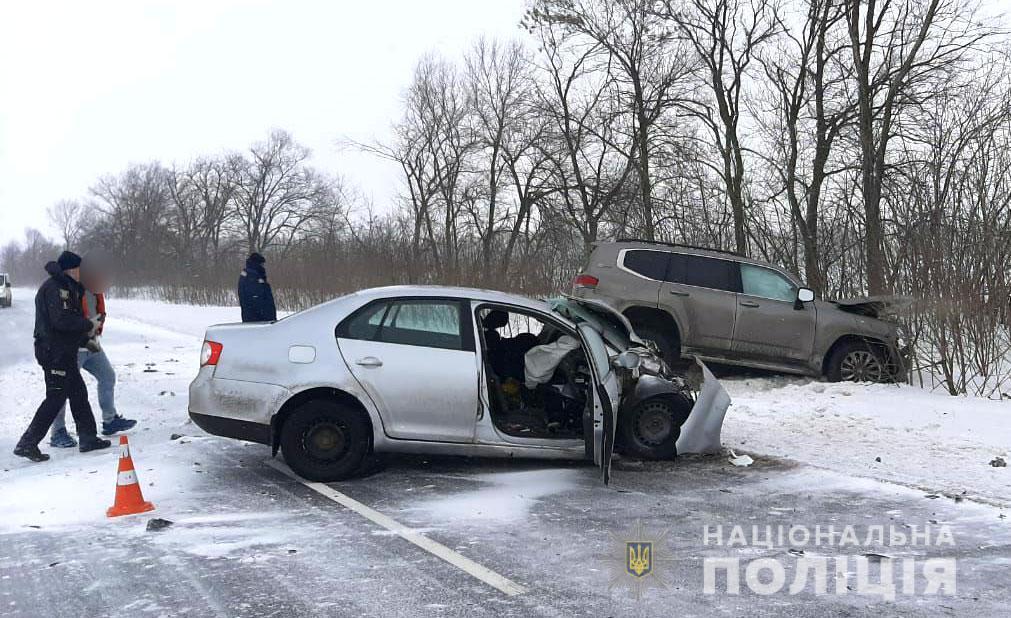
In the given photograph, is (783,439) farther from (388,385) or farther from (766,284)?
(388,385)

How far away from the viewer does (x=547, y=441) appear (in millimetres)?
6480

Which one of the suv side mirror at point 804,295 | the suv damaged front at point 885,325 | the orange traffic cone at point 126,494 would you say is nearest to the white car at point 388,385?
the orange traffic cone at point 126,494

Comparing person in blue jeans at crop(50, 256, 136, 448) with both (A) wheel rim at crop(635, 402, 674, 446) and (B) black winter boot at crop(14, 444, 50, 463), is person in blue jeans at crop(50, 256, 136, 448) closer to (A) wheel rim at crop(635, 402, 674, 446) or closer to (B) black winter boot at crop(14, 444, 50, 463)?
(B) black winter boot at crop(14, 444, 50, 463)

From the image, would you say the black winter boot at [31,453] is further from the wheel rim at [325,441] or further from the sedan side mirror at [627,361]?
the sedan side mirror at [627,361]

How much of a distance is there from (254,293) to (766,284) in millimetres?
6780

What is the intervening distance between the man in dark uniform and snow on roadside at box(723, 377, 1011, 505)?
5.89 m

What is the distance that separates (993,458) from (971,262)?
3.52 metres

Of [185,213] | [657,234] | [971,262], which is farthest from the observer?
[185,213]

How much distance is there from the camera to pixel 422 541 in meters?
4.94

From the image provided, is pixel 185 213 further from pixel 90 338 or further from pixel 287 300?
pixel 90 338

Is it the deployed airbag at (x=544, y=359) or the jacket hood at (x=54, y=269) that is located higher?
the jacket hood at (x=54, y=269)

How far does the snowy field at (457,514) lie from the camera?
4.05 metres

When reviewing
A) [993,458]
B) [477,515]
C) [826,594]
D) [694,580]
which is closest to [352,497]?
[477,515]

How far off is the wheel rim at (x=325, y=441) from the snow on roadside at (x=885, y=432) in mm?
3653
